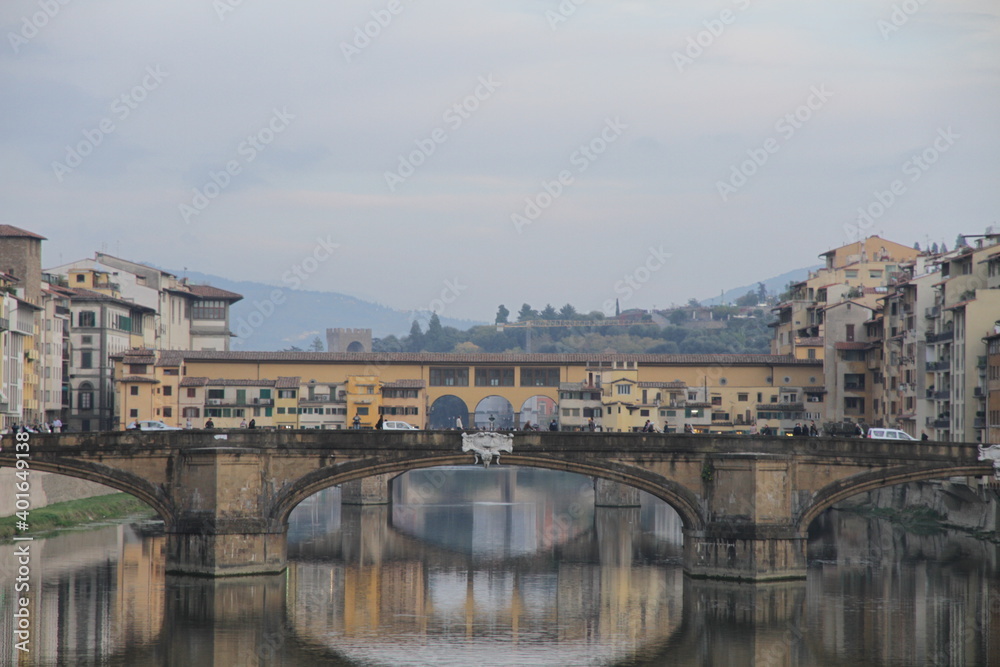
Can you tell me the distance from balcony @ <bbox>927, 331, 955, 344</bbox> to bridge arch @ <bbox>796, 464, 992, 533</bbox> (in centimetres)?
2133

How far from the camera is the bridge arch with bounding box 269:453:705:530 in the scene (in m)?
55.3

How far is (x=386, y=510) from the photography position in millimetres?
89500

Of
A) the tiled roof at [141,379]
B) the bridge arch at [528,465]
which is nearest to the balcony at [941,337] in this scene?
the bridge arch at [528,465]

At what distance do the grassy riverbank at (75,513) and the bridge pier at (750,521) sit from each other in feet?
108

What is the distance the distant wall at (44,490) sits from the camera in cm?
6462

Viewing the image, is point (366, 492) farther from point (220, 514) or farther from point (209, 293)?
point (209, 293)

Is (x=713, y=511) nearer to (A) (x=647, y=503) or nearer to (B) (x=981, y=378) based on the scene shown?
(B) (x=981, y=378)

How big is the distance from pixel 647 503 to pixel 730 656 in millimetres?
54603

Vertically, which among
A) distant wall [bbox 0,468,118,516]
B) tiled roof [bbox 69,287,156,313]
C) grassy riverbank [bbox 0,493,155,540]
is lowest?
grassy riverbank [bbox 0,493,155,540]

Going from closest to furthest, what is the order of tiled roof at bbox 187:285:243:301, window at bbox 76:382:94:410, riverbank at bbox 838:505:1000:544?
1. riverbank at bbox 838:505:1000:544
2. window at bbox 76:382:94:410
3. tiled roof at bbox 187:285:243:301

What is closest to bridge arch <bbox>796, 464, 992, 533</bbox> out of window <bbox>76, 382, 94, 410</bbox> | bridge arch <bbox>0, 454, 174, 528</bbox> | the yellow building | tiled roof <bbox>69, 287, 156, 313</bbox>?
bridge arch <bbox>0, 454, 174, 528</bbox>

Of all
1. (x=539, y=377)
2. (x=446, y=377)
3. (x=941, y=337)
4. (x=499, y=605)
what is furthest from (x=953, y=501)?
(x=446, y=377)

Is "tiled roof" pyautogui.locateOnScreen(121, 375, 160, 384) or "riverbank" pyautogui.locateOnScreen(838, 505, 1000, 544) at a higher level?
"tiled roof" pyautogui.locateOnScreen(121, 375, 160, 384)

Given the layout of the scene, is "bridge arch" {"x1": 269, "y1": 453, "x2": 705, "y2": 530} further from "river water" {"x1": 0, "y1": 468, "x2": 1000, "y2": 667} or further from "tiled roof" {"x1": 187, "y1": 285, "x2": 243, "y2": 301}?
"tiled roof" {"x1": 187, "y1": 285, "x2": 243, "y2": 301}
